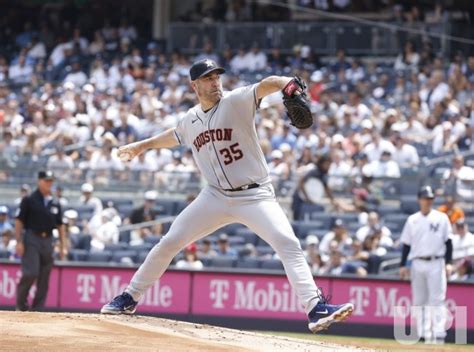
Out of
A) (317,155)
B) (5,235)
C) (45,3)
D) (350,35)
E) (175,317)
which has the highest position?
(45,3)

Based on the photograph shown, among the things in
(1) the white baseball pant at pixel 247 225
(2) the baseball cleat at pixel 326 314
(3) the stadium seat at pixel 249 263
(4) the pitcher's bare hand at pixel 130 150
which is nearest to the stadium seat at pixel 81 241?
(3) the stadium seat at pixel 249 263

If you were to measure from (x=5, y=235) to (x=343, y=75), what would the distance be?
745 centimetres

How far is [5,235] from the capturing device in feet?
57.7

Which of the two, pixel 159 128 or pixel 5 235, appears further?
pixel 159 128

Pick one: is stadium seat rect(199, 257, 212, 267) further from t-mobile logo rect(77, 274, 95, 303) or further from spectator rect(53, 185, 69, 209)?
spectator rect(53, 185, 69, 209)

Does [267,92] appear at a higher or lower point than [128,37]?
lower

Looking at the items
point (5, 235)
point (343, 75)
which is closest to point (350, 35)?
point (343, 75)

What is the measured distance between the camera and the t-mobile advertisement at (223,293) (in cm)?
1478

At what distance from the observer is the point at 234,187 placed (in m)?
8.88

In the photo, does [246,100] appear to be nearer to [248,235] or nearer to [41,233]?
[41,233]

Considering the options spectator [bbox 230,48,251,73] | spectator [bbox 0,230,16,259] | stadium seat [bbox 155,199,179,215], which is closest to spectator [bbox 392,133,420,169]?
stadium seat [bbox 155,199,179,215]

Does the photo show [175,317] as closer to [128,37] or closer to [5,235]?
[5,235]

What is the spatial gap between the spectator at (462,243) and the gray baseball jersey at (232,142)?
280 inches

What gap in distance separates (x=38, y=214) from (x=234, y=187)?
5541 millimetres
